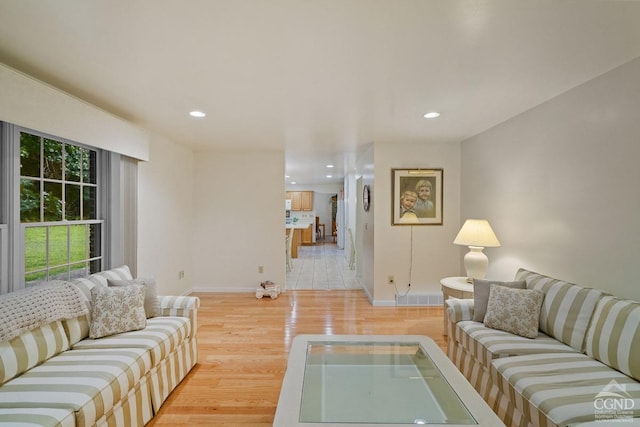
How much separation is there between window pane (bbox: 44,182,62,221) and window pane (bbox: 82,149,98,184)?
332mm

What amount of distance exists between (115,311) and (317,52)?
7.33 feet

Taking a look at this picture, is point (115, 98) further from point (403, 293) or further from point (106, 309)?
point (403, 293)

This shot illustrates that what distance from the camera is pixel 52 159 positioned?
99.8 inches

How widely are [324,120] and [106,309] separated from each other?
253 cm

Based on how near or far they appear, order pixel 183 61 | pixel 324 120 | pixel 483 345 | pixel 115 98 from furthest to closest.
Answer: pixel 324 120
pixel 115 98
pixel 483 345
pixel 183 61

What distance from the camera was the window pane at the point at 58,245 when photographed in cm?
252

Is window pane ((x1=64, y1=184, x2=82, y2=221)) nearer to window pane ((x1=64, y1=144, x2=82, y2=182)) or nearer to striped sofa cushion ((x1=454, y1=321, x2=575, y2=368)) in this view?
window pane ((x1=64, y1=144, x2=82, y2=182))

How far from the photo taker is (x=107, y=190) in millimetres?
3104

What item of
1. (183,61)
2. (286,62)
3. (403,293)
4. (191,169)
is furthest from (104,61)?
(403,293)

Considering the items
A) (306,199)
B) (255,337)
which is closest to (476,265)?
(255,337)

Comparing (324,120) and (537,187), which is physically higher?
(324,120)

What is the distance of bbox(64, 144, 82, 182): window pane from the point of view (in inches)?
106

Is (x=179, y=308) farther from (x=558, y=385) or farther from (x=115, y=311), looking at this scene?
(x=558, y=385)

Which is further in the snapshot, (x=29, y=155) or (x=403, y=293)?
(x=403, y=293)
